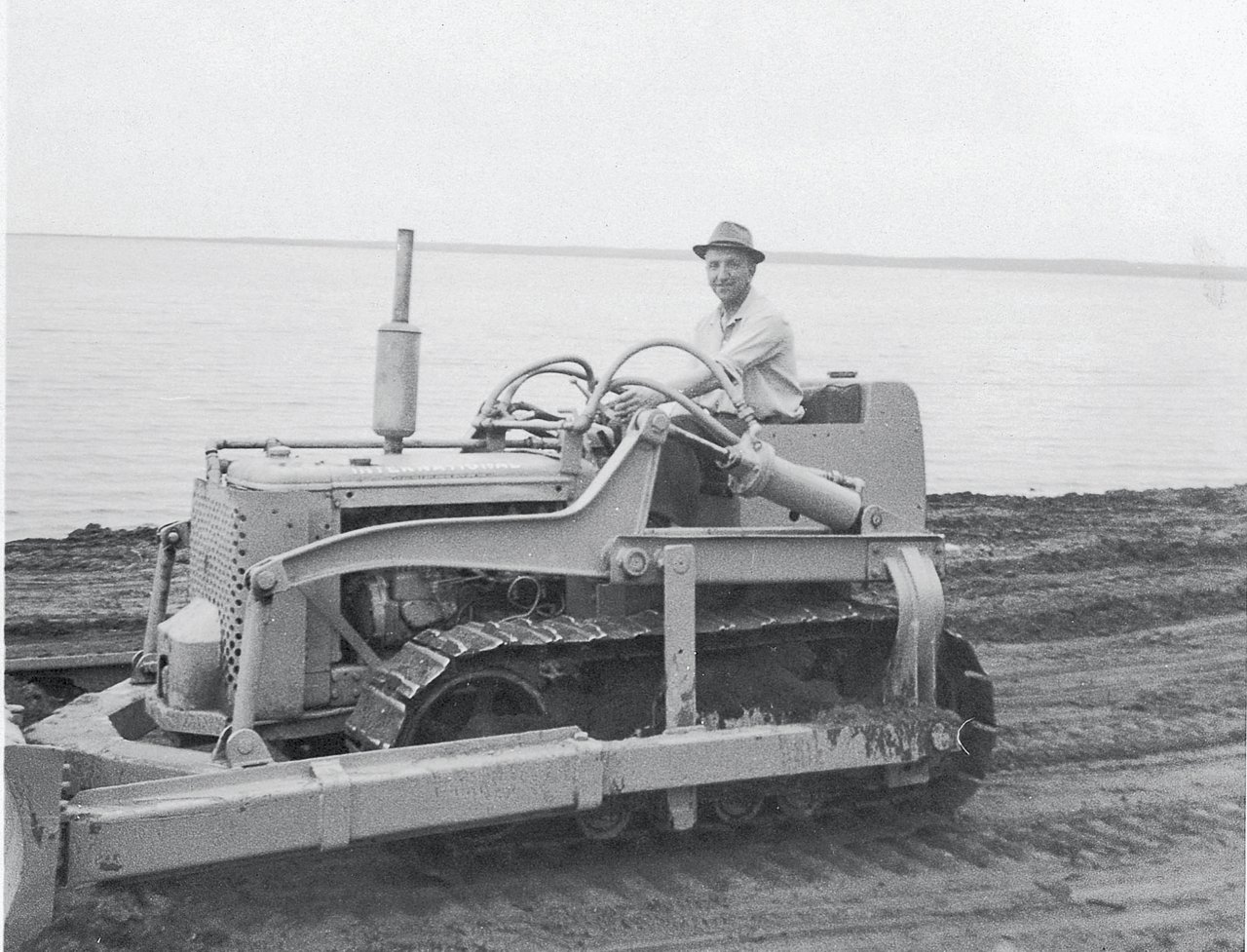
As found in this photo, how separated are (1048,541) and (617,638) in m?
7.58

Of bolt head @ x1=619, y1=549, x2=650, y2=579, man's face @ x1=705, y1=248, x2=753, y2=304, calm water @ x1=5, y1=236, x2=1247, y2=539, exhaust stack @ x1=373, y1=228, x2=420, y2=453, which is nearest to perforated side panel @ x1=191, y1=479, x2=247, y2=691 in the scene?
exhaust stack @ x1=373, y1=228, x2=420, y2=453

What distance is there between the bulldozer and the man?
0.12m

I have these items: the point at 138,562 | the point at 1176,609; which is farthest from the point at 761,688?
the point at 138,562

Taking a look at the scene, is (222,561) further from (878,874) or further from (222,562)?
(878,874)

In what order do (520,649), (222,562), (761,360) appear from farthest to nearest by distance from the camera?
(761,360) → (222,562) → (520,649)

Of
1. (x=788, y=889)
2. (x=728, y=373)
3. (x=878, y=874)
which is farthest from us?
(x=728, y=373)

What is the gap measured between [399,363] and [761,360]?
1545mm

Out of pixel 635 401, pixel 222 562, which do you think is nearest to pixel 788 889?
pixel 635 401

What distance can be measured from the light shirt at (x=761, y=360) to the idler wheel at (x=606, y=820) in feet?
5.45

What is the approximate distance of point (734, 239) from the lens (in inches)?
239

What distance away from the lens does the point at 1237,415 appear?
50.8 ft

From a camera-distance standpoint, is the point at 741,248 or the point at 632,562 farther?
the point at 741,248

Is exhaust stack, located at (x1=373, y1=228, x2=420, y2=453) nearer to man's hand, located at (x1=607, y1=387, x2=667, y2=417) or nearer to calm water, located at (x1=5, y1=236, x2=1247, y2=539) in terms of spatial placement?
man's hand, located at (x1=607, y1=387, x2=667, y2=417)

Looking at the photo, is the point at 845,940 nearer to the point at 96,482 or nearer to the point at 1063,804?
the point at 1063,804
